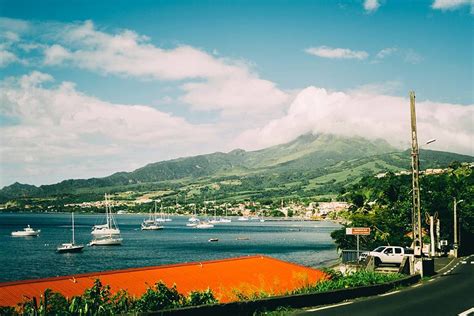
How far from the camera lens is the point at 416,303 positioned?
17422 millimetres

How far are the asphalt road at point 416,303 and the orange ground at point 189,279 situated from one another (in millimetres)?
3472

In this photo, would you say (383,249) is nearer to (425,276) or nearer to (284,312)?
(425,276)

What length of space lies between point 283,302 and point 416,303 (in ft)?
18.7

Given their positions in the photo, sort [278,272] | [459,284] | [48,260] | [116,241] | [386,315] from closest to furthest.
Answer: [386,315]
[459,284]
[278,272]
[48,260]
[116,241]

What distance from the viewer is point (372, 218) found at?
6625cm

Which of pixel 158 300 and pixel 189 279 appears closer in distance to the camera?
pixel 158 300

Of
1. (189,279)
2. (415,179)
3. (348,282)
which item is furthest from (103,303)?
(415,179)

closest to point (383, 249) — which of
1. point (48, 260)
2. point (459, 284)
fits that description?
point (459, 284)

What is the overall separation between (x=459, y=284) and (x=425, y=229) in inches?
1443

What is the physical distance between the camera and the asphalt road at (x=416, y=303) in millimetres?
15297

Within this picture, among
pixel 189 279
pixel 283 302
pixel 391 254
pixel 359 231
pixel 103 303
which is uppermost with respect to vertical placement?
pixel 359 231

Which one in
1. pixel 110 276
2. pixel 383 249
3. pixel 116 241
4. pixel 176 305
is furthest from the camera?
pixel 116 241

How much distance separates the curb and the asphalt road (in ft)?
1.26

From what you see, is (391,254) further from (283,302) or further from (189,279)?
(283,302)
